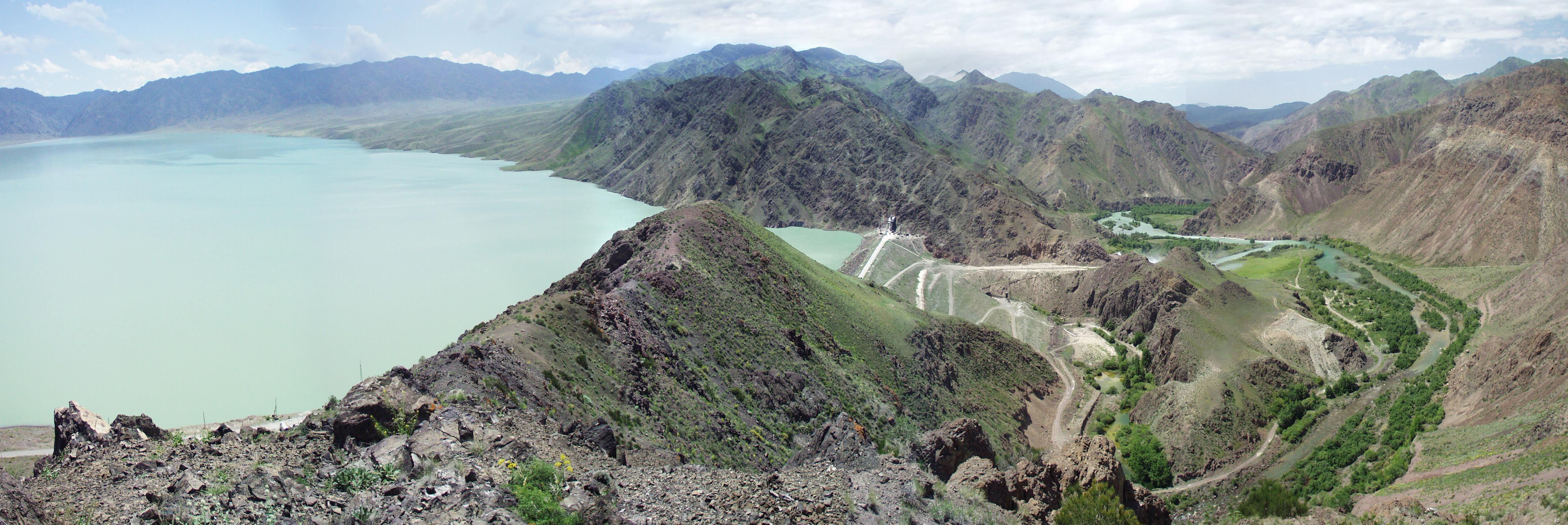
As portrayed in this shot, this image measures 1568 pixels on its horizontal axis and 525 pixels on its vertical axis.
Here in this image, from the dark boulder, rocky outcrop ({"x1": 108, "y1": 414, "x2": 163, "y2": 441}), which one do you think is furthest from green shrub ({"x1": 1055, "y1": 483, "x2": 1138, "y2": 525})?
rocky outcrop ({"x1": 108, "y1": 414, "x2": 163, "y2": 441})

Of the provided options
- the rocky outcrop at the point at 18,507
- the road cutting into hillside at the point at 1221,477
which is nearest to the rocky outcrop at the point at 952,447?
the road cutting into hillside at the point at 1221,477

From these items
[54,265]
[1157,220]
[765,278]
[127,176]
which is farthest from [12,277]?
[1157,220]

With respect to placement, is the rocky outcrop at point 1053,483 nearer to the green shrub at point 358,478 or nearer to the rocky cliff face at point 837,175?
the green shrub at point 358,478

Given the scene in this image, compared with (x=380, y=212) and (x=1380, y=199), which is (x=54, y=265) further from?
(x=1380, y=199)

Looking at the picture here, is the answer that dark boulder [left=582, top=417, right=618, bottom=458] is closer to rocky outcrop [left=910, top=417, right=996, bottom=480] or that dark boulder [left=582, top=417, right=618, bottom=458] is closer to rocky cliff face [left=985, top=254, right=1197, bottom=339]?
rocky outcrop [left=910, top=417, right=996, bottom=480]

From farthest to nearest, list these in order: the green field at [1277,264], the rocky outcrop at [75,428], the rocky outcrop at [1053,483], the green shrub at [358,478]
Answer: the green field at [1277,264], the rocky outcrop at [1053,483], the rocky outcrop at [75,428], the green shrub at [358,478]

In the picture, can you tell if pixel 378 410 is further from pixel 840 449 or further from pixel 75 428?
pixel 840 449

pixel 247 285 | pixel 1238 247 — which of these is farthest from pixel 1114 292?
pixel 247 285
